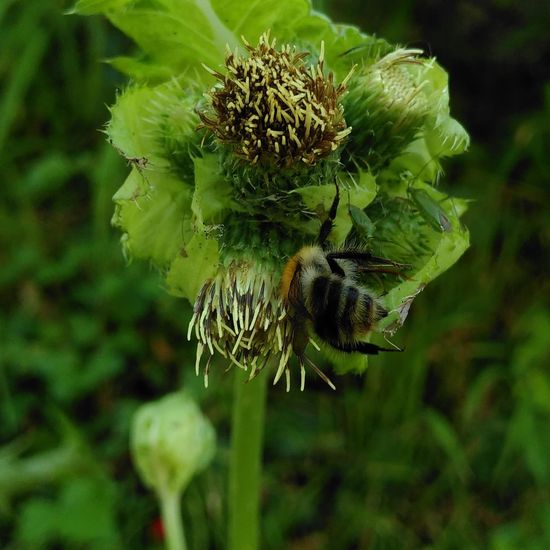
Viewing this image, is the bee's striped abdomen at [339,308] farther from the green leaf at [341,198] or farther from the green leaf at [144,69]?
the green leaf at [144,69]

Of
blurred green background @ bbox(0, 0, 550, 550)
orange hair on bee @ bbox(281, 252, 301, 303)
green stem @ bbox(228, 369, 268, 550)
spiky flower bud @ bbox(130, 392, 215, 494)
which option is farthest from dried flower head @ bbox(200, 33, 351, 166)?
blurred green background @ bbox(0, 0, 550, 550)

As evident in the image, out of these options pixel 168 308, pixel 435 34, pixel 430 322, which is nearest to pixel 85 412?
pixel 168 308

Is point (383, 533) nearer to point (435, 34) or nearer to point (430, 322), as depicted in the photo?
point (430, 322)

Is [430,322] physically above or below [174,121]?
below

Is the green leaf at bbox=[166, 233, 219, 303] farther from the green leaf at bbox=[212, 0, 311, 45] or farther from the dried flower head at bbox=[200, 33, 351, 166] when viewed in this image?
the green leaf at bbox=[212, 0, 311, 45]

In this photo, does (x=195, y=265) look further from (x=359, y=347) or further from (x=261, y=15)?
(x=261, y=15)

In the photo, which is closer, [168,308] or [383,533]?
[383,533]

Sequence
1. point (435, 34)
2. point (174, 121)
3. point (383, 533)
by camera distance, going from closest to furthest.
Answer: point (174, 121)
point (383, 533)
point (435, 34)

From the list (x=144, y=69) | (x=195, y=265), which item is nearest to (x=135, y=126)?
(x=144, y=69)
